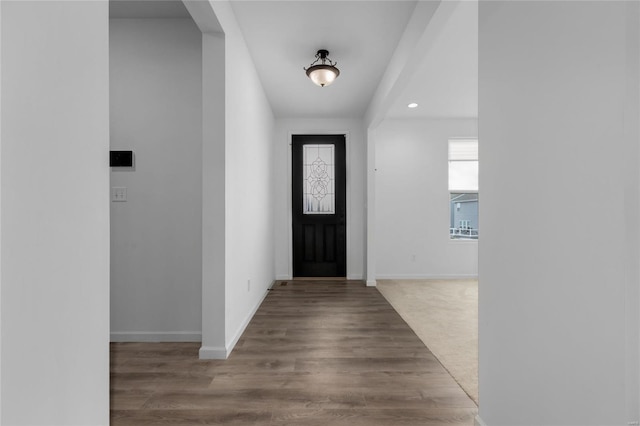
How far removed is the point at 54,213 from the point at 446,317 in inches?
130

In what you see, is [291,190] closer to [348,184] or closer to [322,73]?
[348,184]

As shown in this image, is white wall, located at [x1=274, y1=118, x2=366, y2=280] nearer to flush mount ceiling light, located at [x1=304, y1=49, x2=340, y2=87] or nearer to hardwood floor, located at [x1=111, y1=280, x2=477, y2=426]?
flush mount ceiling light, located at [x1=304, y1=49, x2=340, y2=87]

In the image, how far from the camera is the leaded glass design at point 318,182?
546 cm

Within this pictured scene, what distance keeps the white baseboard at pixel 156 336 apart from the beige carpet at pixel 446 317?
6.16 feet

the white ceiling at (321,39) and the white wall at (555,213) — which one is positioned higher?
the white ceiling at (321,39)

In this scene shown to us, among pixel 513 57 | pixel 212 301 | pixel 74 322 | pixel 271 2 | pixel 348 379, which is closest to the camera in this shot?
pixel 74 322

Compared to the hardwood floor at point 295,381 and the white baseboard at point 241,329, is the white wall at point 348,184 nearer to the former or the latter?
the white baseboard at point 241,329

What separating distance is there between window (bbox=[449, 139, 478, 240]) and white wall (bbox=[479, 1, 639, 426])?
4474mm

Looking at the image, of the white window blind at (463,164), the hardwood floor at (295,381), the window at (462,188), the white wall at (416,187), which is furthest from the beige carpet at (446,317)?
the white window blind at (463,164)

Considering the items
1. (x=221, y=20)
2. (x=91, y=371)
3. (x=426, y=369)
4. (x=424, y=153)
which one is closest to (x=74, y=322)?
(x=91, y=371)

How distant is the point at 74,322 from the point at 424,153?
213 inches

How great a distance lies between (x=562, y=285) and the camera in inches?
39.0

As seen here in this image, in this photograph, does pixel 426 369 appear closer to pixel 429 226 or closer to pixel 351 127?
pixel 429 226

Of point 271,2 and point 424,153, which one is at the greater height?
point 271,2
